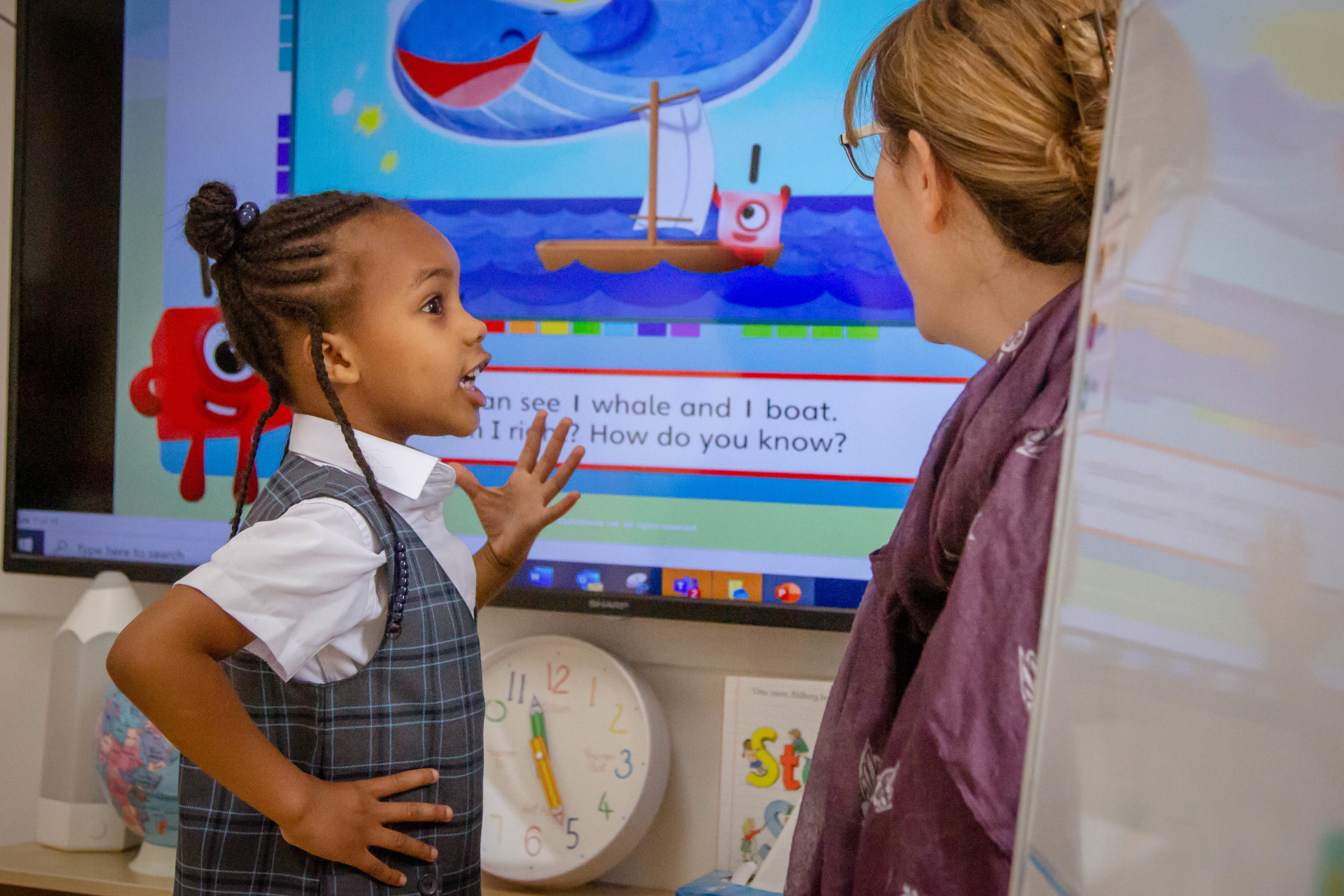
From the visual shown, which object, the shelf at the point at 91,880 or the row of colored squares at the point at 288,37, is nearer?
the shelf at the point at 91,880

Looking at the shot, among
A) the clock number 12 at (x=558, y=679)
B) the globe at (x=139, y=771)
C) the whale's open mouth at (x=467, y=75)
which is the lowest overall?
the globe at (x=139, y=771)

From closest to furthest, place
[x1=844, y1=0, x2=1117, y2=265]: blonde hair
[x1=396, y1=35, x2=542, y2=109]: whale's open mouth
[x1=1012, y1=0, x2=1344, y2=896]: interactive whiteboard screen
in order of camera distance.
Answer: [x1=1012, y1=0, x2=1344, y2=896]: interactive whiteboard screen → [x1=844, y1=0, x2=1117, y2=265]: blonde hair → [x1=396, y1=35, x2=542, y2=109]: whale's open mouth

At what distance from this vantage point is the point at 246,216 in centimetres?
103

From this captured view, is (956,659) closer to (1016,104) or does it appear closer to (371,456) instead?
(1016,104)

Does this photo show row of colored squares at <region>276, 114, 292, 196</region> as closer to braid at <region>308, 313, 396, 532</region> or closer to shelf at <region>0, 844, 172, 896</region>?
braid at <region>308, 313, 396, 532</region>

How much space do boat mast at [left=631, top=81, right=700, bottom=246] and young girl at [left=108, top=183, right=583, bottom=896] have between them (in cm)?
41

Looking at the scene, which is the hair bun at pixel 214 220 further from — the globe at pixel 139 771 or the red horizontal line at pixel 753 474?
the globe at pixel 139 771

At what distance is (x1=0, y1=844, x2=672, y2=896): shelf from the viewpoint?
1.44 metres

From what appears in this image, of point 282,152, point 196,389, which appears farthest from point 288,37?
point 196,389

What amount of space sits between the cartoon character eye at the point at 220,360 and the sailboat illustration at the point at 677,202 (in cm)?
61

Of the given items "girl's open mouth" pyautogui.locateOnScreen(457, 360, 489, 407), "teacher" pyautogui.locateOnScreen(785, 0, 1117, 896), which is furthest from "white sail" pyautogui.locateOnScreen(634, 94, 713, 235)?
"teacher" pyautogui.locateOnScreen(785, 0, 1117, 896)

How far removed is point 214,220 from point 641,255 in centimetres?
61

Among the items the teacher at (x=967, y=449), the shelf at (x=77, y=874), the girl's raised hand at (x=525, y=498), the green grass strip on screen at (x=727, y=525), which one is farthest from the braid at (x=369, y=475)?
the shelf at (x=77, y=874)

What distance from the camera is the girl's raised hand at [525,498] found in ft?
4.06
